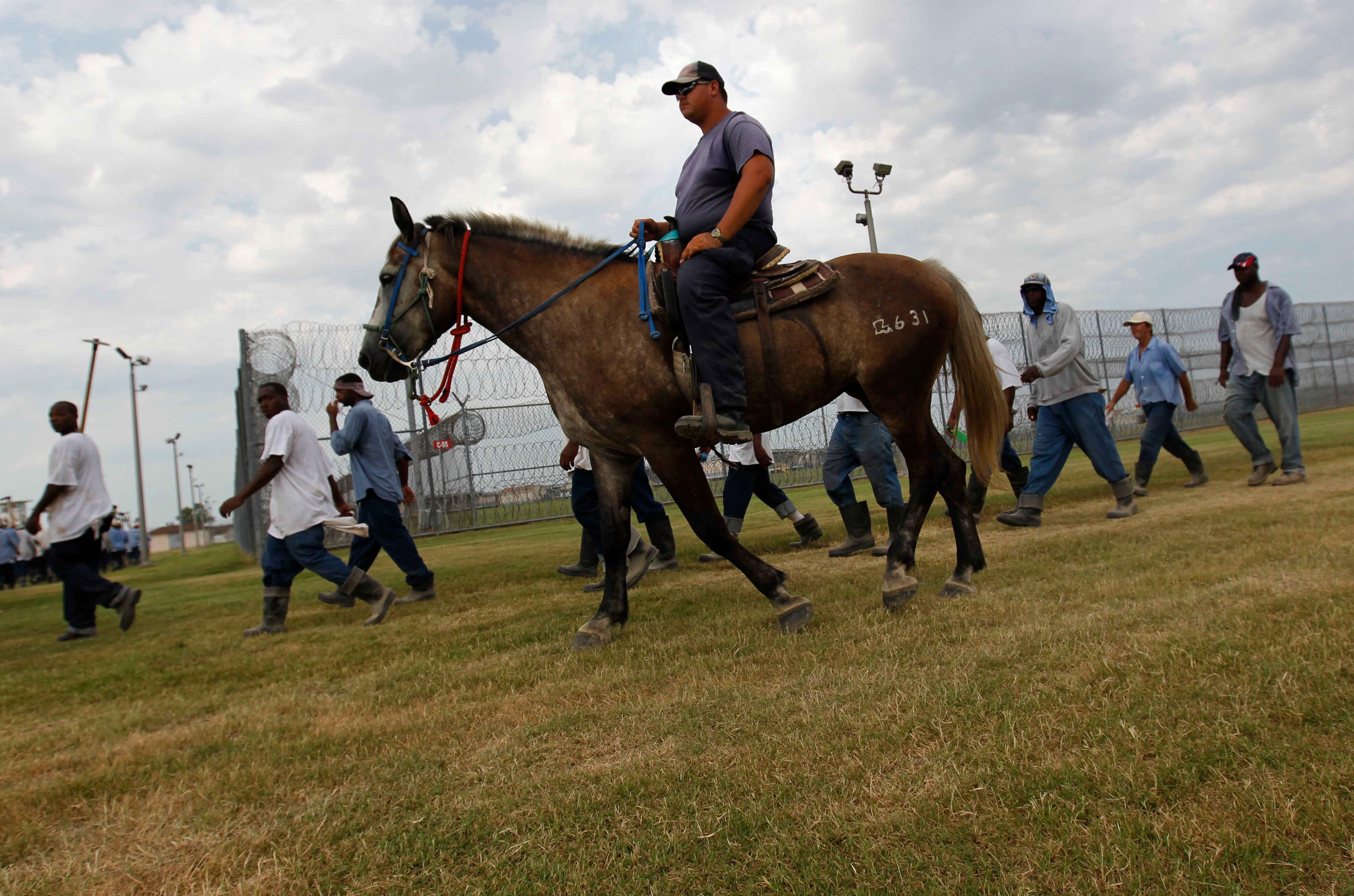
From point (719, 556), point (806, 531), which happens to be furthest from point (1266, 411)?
point (719, 556)

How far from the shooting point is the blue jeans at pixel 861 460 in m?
6.64

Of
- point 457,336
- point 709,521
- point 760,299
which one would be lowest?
point 709,521

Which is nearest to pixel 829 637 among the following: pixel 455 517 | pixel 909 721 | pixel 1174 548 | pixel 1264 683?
pixel 909 721

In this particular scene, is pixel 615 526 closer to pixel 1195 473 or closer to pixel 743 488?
pixel 743 488

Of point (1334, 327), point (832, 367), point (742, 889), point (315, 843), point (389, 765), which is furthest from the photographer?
point (1334, 327)

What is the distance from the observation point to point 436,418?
4812mm

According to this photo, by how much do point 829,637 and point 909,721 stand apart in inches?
48.9

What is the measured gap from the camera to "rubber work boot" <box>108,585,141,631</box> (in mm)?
6773

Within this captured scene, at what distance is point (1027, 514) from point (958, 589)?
3.15 m

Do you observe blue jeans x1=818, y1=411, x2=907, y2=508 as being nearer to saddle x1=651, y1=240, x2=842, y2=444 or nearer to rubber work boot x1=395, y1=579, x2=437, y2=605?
saddle x1=651, y1=240, x2=842, y2=444

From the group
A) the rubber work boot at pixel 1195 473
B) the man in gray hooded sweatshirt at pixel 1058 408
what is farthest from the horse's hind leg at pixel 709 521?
the rubber work boot at pixel 1195 473

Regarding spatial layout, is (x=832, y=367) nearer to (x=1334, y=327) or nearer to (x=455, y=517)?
(x=455, y=517)

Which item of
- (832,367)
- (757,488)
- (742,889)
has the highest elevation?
(832,367)

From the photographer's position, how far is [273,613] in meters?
5.96
